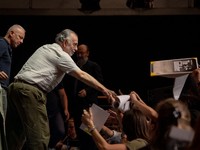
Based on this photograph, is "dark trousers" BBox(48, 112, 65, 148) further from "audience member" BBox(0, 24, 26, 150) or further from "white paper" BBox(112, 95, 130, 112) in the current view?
"white paper" BBox(112, 95, 130, 112)

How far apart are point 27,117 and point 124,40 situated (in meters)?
3.07

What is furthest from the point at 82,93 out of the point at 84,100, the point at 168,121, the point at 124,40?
the point at 168,121

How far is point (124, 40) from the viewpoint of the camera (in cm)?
480

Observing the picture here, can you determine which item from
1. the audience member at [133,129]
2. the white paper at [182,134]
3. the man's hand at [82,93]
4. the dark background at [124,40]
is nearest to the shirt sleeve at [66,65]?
the audience member at [133,129]

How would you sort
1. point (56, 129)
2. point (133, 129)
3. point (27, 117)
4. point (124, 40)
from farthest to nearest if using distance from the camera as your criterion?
point (124, 40)
point (56, 129)
point (27, 117)
point (133, 129)

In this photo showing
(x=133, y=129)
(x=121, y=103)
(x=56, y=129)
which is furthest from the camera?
(x=56, y=129)

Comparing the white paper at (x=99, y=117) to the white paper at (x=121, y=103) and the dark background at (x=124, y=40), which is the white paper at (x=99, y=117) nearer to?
the white paper at (x=121, y=103)

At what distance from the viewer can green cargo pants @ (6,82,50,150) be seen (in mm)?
2092

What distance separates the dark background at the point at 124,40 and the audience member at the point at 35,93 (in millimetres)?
2503

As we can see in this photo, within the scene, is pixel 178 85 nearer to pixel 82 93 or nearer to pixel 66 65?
pixel 66 65

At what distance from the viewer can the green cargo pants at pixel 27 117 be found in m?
2.09

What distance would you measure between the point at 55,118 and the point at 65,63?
1.16m

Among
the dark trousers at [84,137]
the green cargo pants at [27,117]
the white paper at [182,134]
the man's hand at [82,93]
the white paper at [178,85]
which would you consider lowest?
the dark trousers at [84,137]

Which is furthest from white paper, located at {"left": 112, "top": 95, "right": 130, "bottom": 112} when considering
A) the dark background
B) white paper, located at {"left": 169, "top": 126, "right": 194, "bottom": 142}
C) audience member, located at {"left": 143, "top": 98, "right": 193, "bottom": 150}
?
the dark background
